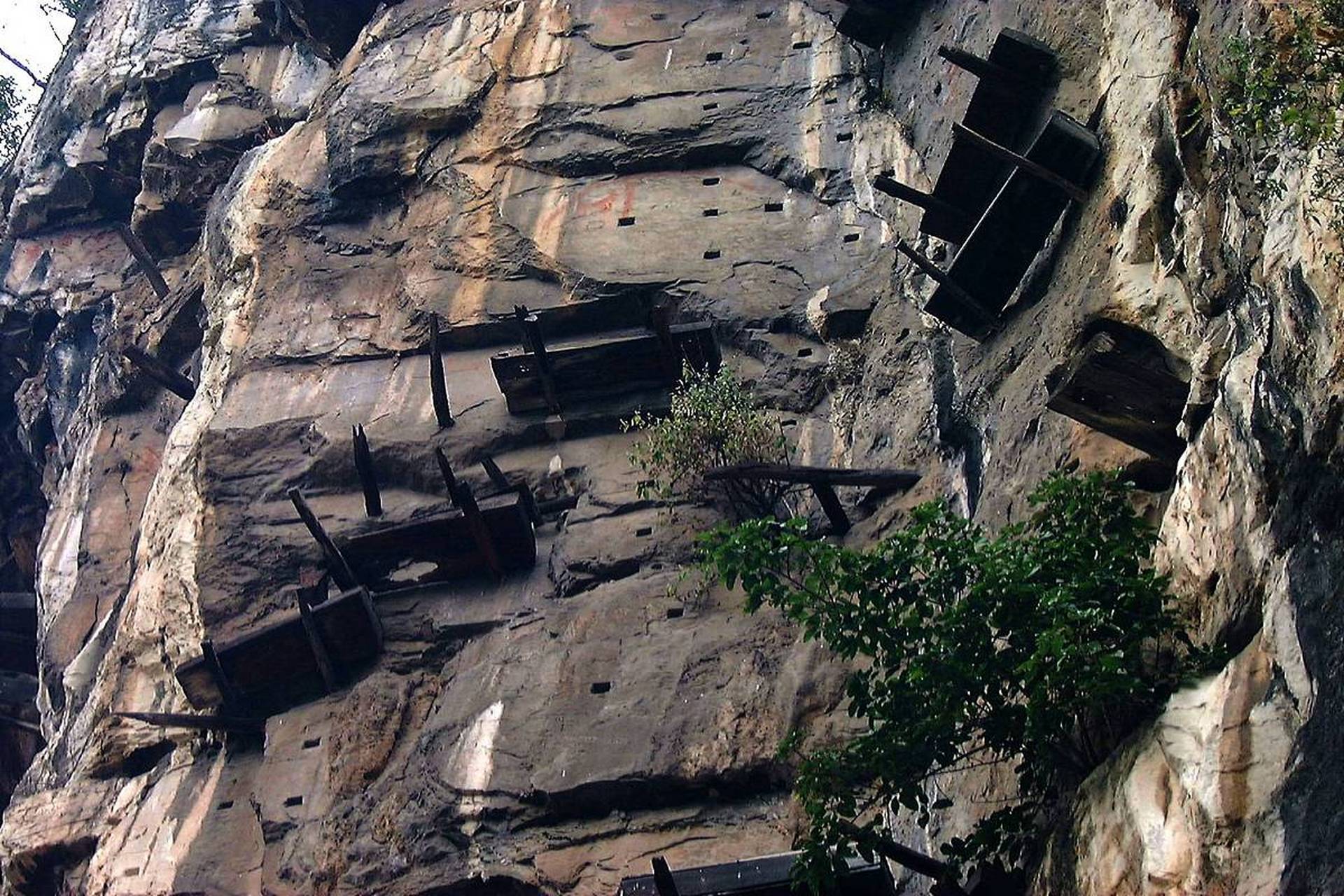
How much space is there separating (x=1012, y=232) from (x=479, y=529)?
4.76 m

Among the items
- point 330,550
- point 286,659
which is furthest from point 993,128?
point 286,659

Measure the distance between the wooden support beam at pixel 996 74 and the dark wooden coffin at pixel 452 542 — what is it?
4.77 metres

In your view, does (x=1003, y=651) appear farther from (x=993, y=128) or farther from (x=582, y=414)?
(x=582, y=414)

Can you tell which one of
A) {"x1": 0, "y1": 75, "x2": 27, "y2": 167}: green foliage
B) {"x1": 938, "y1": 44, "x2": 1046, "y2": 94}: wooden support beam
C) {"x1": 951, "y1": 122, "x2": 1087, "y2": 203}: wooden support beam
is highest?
{"x1": 938, "y1": 44, "x2": 1046, "y2": 94}: wooden support beam

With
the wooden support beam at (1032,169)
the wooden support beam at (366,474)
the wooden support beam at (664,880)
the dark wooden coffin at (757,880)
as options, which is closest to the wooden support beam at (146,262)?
the wooden support beam at (366,474)

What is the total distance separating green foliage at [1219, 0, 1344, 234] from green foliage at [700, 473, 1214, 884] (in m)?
1.68

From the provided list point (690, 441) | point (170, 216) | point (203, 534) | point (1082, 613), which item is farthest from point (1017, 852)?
point (170, 216)

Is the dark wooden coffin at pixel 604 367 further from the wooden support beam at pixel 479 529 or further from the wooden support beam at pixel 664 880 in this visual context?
the wooden support beam at pixel 664 880

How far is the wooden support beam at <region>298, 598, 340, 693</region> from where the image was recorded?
35.7 feet

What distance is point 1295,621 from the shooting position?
5094mm

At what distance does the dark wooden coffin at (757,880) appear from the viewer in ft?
22.9

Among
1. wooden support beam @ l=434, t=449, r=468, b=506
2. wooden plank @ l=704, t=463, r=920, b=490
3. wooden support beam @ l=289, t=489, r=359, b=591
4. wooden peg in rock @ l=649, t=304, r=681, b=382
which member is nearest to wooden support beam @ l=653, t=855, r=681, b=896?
wooden plank @ l=704, t=463, r=920, b=490

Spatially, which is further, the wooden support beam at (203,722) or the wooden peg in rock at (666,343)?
the wooden peg in rock at (666,343)

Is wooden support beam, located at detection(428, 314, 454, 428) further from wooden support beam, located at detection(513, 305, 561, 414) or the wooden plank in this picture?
the wooden plank
